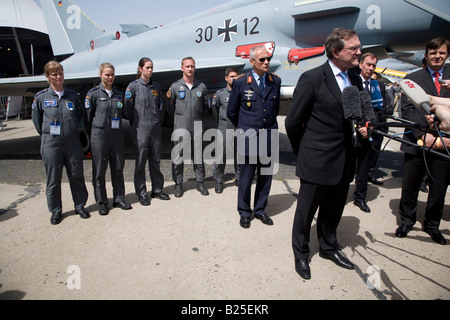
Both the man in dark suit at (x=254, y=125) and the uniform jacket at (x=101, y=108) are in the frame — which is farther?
the uniform jacket at (x=101, y=108)

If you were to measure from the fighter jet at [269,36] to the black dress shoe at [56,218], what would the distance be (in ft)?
13.4

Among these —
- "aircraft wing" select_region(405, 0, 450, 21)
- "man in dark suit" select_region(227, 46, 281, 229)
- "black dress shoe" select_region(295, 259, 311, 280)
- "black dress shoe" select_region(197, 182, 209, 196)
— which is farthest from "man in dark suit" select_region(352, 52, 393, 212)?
"black dress shoe" select_region(197, 182, 209, 196)

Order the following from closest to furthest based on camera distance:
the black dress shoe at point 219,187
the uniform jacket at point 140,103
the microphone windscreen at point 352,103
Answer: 1. the microphone windscreen at point 352,103
2. the uniform jacket at point 140,103
3. the black dress shoe at point 219,187

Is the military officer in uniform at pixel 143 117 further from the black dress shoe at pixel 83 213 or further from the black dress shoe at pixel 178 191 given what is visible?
the black dress shoe at pixel 83 213

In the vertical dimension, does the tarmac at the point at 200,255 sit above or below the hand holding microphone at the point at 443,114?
below

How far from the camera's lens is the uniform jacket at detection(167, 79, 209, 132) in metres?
4.29

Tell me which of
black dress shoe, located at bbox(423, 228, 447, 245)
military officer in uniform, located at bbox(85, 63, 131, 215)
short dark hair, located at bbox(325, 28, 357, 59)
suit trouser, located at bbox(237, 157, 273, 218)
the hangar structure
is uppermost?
the hangar structure

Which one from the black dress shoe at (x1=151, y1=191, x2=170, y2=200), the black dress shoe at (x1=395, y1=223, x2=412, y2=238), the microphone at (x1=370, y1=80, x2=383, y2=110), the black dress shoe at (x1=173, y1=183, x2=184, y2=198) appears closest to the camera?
the black dress shoe at (x1=395, y1=223, x2=412, y2=238)

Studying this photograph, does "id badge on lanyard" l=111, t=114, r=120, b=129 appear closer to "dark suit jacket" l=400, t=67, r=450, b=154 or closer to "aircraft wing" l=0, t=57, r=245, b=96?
"aircraft wing" l=0, t=57, r=245, b=96

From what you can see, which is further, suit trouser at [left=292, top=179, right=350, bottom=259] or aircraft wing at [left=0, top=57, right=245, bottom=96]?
aircraft wing at [left=0, top=57, right=245, bottom=96]

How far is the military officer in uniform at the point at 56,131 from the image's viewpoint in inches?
129

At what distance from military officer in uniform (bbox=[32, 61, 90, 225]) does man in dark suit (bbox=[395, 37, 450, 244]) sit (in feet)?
12.7

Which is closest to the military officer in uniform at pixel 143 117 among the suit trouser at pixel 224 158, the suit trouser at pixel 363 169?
the suit trouser at pixel 224 158
